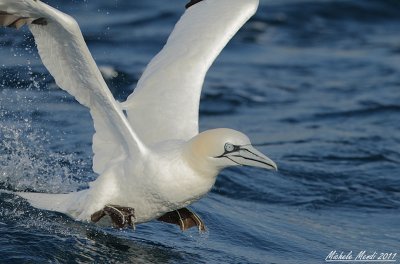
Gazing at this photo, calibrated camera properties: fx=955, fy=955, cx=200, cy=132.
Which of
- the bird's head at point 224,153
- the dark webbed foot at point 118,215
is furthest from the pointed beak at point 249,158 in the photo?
the dark webbed foot at point 118,215

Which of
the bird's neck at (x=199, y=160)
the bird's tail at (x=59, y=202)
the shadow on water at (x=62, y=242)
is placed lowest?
the shadow on water at (x=62, y=242)

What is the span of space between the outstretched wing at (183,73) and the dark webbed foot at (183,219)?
79 centimetres

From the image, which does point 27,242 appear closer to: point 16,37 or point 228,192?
point 228,192

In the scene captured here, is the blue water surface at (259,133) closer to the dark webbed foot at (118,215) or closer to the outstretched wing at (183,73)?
the dark webbed foot at (118,215)

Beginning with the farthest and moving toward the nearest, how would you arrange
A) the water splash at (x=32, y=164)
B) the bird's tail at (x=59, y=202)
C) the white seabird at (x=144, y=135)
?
the water splash at (x=32, y=164)
the bird's tail at (x=59, y=202)
the white seabird at (x=144, y=135)

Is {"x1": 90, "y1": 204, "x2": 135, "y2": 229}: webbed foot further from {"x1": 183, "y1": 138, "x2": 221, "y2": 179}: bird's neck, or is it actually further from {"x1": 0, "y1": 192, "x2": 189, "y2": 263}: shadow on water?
{"x1": 183, "y1": 138, "x2": 221, "y2": 179}: bird's neck

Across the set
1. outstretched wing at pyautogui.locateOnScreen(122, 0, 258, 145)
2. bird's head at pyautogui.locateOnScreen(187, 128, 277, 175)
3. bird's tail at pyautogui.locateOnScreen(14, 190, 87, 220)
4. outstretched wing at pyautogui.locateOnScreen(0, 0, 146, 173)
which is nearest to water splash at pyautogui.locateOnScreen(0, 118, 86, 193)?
bird's tail at pyautogui.locateOnScreen(14, 190, 87, 220)

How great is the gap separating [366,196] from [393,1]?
1339 cm

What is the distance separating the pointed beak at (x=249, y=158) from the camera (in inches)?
345

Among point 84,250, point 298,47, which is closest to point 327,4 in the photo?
point 298,47

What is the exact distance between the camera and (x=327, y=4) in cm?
2558

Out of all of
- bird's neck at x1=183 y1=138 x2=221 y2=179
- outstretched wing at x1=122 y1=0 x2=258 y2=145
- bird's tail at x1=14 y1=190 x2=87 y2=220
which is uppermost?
outstretched wing at x1=122 y1=0 x2=258 y2=145

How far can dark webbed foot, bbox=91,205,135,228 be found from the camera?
930 cm

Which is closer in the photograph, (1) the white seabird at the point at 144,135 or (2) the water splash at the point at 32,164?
(1) the white seabird at the point at 144,135
